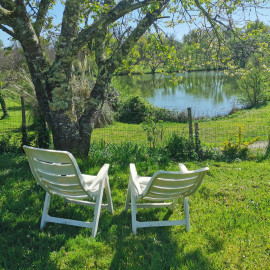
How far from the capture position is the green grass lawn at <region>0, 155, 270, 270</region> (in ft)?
9.12

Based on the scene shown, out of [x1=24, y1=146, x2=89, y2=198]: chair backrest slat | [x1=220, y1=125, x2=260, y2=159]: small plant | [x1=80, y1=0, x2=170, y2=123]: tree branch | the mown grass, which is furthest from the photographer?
the mown grass

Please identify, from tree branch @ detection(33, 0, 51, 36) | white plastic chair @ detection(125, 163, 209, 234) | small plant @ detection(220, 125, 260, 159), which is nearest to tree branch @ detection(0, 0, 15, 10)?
tree branch @ detection(33, 0, 51, 36)

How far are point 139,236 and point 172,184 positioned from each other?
2.47ft

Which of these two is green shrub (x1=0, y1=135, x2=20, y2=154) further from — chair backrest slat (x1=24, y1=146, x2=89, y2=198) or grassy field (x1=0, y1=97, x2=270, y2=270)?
chair backrest slat (x1=24, y1=146, x2=89, y2=198)

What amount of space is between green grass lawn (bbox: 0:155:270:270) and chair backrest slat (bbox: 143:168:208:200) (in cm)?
50

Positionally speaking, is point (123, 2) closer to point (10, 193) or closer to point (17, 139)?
point (10, 193)

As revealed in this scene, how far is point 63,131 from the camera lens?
16.8ft

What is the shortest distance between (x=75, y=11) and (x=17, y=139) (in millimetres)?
3597


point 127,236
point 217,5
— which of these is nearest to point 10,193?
point 127,236

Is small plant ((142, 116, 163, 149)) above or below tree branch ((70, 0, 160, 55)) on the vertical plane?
below

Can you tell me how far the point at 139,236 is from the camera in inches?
127

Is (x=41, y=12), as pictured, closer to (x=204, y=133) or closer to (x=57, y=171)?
(x=57, y=171)

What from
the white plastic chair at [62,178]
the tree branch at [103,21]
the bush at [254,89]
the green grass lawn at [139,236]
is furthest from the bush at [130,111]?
the white plastic chair at [62,178]

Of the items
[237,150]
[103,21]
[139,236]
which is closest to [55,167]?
[139,236]
